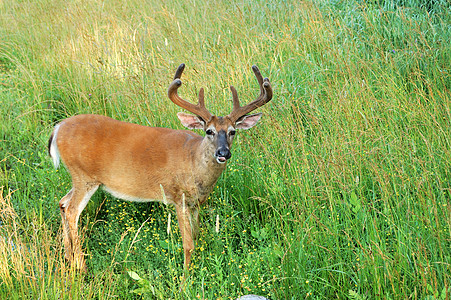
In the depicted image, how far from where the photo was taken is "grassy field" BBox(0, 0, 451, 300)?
2.96 metres

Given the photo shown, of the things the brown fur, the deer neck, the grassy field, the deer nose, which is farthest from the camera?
the brown fur

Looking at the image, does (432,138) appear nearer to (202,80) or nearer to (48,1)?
(202,80)

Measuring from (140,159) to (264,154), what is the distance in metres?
1.04

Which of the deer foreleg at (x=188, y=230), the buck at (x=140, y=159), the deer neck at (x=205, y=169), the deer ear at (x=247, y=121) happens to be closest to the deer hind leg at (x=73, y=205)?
the buck at (x=140, y=159)

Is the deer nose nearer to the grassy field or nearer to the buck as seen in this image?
the buck

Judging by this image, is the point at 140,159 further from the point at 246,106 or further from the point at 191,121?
the point at 246,106

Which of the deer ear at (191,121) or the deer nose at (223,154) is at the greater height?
the deer ear at (191,121)

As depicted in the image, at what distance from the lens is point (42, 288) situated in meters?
2.67

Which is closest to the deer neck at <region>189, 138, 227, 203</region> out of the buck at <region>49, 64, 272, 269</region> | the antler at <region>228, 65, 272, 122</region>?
the buck at <region>49, 64, 272, 269</region>

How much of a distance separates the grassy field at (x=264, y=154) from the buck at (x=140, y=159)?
186 millimetres

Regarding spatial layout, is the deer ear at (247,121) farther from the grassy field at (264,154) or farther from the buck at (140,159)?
the grassy field at (264,154)

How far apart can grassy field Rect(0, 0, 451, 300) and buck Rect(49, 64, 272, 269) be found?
0.19m

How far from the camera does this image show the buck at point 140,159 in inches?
158

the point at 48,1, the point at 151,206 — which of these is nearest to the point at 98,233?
the point at 151,206
